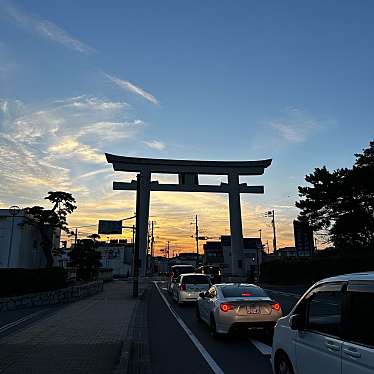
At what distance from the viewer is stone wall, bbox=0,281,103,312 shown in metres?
15.9

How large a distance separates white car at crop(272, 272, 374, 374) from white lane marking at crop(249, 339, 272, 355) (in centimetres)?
319

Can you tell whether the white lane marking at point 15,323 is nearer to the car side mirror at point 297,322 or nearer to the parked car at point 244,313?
the parked car at point 244,313

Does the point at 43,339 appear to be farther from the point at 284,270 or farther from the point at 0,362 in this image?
the point at 284,270

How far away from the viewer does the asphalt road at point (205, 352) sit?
7250 mm

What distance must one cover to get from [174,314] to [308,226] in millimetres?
20917

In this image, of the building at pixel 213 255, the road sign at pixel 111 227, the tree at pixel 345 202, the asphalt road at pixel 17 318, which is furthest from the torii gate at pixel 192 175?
the building at pixel 213 255

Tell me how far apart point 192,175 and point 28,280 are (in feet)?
88.9

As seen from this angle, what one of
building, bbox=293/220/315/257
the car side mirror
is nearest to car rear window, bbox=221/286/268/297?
the car side mirror

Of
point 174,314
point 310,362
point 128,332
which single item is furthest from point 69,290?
point 310,362

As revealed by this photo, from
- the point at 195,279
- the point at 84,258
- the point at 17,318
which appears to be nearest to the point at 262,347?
the point at 17,318

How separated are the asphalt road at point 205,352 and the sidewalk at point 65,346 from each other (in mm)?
935

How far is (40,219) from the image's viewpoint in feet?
106

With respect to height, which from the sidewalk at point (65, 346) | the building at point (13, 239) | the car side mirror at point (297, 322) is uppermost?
the building at point (13, 239)

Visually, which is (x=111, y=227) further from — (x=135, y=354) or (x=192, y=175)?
(x=135, y=354)
